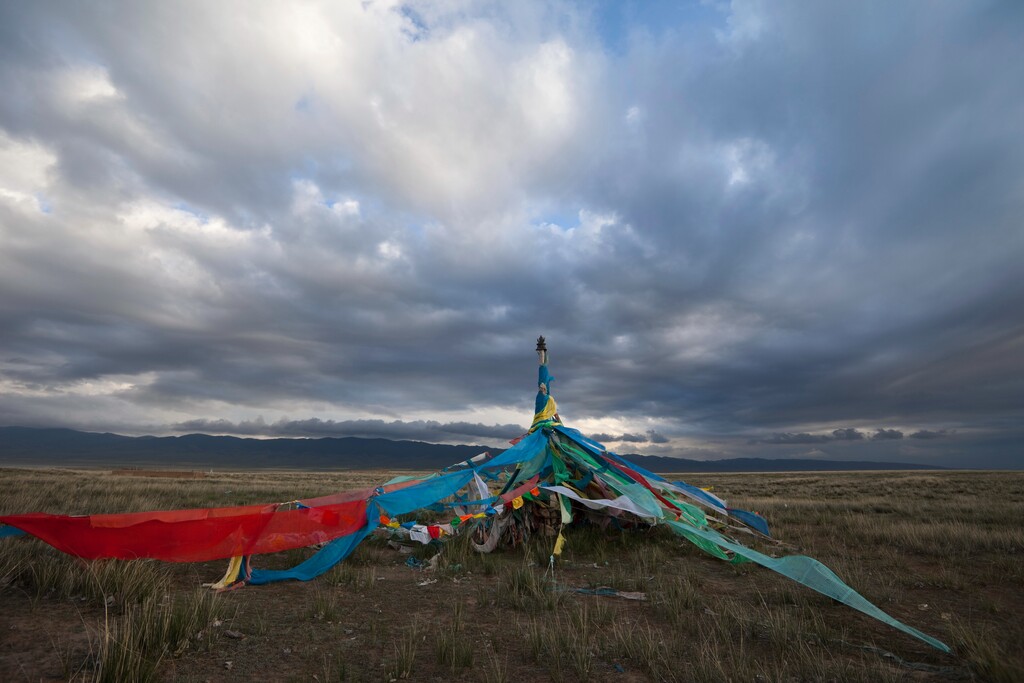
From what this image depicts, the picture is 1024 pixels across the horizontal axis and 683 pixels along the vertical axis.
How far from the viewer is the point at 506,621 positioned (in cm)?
513

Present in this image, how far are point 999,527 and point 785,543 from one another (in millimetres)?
5583

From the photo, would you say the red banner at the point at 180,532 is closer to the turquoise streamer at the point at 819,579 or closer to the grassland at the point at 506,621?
the grassland at the point at 506,621

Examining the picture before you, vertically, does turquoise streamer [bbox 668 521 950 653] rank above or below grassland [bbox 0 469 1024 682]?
above

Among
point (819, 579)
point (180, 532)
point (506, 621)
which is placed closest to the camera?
point (819, 579)

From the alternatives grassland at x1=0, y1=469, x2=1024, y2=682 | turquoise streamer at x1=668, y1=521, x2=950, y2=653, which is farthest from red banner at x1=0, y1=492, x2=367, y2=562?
turquoise streamer at x1=668, y1=521, x2=950, y2=653

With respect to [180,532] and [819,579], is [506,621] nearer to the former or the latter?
[819,579]

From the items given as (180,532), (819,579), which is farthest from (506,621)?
(180,532)

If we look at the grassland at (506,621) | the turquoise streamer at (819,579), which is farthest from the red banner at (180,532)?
the turquoise streamer at (819,579)

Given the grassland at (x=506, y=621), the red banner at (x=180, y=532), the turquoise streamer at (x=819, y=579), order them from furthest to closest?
the red banner at (x=180, y=532) < the turquoise streamer at (x=819, y=579) < the grassland at (x=506, y=621)

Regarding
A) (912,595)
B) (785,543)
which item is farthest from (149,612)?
(785,543)

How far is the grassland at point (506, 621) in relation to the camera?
3.79 meters

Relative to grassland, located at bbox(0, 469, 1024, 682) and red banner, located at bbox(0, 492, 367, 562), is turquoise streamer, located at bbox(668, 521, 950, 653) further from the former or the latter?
red banner, located at bbox(0, 492, 367, 562)

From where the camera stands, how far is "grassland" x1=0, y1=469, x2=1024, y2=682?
3.79 m

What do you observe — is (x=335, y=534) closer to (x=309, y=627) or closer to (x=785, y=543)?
(x=309, y=627)
